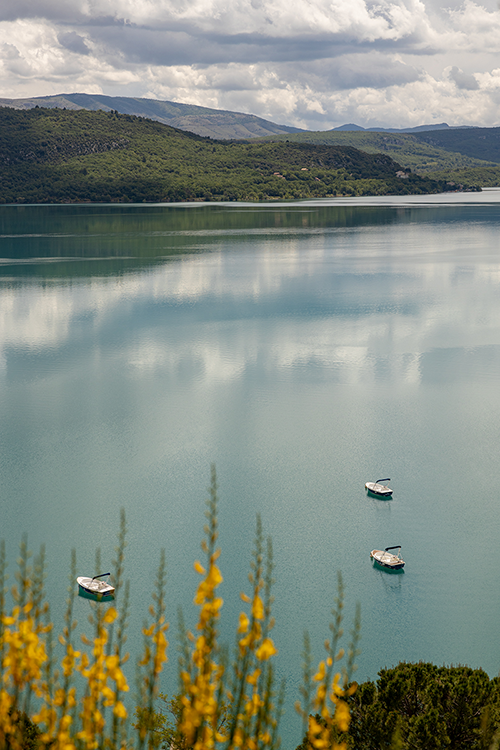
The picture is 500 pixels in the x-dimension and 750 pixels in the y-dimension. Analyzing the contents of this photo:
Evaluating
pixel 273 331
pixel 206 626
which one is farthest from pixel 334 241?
pixel 206 626

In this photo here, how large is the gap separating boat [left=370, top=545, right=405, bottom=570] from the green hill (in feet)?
357

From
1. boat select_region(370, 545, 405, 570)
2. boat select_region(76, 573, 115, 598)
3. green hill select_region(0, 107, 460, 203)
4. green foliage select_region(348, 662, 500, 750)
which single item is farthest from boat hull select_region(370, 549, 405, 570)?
green hill select_region(0, 107, 460, 203)

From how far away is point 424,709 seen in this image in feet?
22.1

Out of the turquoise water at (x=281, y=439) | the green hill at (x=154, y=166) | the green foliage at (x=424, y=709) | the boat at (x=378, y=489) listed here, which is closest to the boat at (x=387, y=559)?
the turquoise water at (x=281, y=439)

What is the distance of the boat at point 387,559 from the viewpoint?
35.2 ft

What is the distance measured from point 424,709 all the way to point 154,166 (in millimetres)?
133283

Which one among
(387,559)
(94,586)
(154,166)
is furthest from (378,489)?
(154,166)

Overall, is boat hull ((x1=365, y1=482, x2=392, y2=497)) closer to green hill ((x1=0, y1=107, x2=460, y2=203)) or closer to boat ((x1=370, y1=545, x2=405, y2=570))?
boat ((x1=370, y1=545, x2=405, y2=570))

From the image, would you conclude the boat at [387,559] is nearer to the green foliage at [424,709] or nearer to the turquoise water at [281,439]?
the turquoise water at [281,439]

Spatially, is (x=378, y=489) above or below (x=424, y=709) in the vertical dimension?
below

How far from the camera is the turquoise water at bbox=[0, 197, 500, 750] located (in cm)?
1042

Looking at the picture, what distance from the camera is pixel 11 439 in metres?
16.0

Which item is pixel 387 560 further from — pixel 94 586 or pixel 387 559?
pixel 94 586

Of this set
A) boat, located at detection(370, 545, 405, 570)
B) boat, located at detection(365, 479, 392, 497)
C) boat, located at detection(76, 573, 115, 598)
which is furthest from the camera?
boat, located at detection(365, 479, 392, 497)
